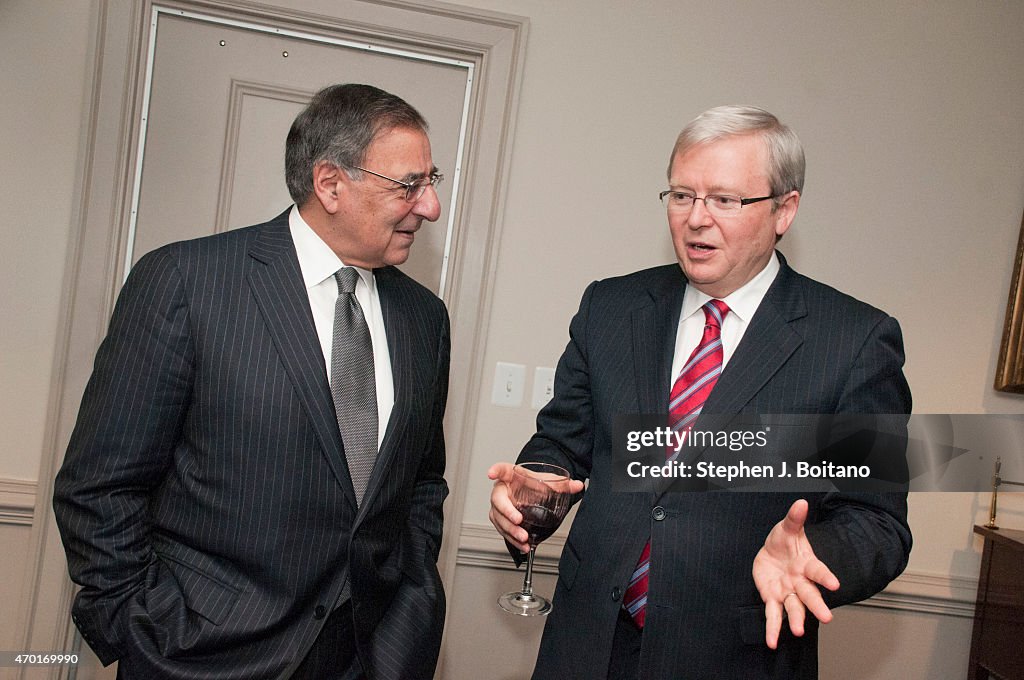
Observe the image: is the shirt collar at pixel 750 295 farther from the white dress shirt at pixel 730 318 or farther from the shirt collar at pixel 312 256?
the shirt collar at pixel 312 256

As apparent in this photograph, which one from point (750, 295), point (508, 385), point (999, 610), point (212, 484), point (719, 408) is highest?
point (750, 295)

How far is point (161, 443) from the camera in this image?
1.77 m

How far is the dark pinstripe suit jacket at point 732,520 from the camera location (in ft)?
5.78

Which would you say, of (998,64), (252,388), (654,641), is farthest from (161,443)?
(998,64)

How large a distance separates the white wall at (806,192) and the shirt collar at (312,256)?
3.52 feet

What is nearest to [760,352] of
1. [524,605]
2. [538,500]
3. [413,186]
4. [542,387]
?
[538,500]

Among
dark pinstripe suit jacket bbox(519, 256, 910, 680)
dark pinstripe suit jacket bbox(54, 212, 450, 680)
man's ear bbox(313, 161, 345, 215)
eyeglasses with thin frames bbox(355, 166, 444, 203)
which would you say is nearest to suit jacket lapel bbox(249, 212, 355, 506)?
dark pinstripe suit jacket bbox(54, 212, 450, 680)

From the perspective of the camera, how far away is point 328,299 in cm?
194

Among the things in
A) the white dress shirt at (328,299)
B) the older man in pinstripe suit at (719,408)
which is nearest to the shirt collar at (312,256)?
the white dress shirt at (328,299)

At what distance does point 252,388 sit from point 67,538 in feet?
1.54

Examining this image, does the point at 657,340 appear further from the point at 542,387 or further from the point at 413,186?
the point at 542,387

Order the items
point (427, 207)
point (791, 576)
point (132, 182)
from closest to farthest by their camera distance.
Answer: point (791, 576)
point (427, 207)
point (132, 182)

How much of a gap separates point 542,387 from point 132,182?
1482mm

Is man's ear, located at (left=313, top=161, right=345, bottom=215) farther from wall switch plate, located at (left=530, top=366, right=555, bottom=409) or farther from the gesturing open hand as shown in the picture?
wall switch plate, located at (left=530, top=366, right=555, bottom=409)
